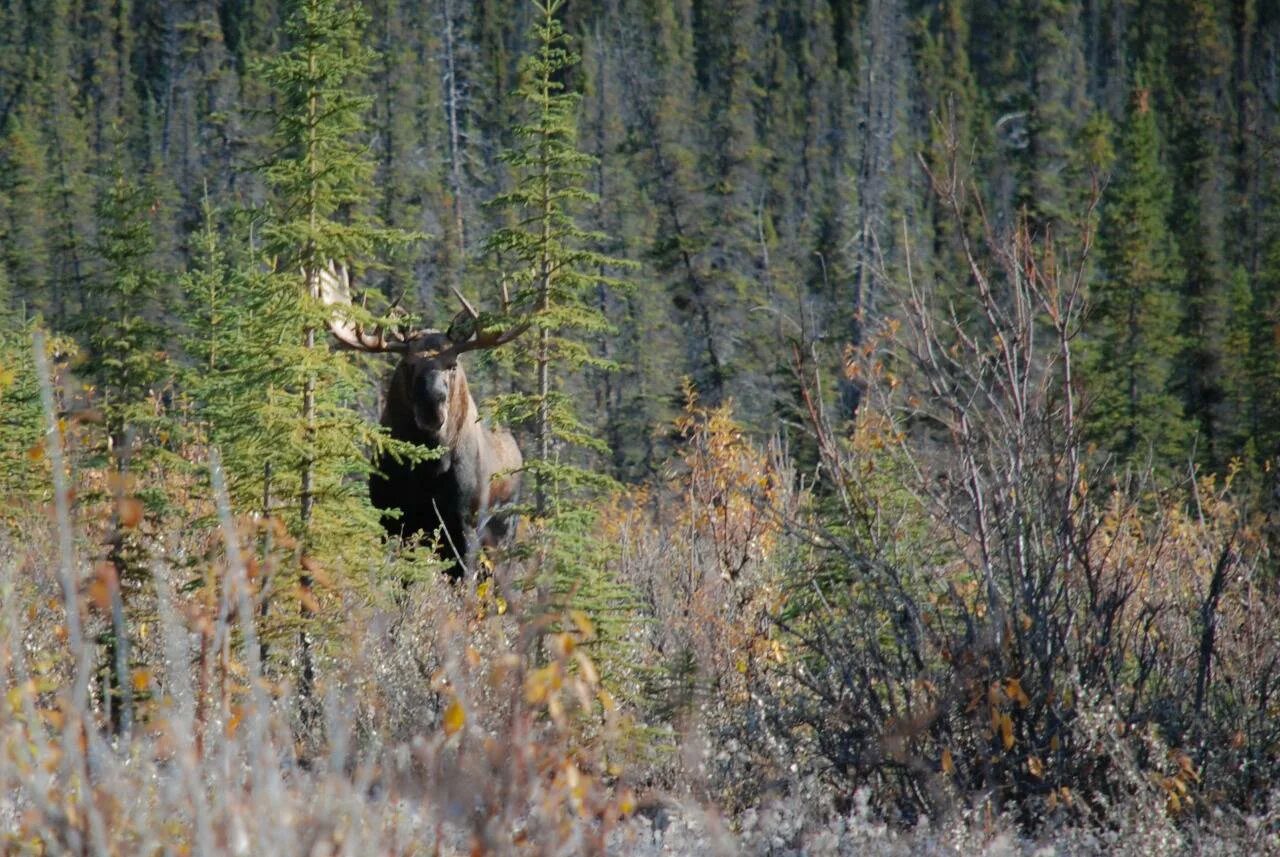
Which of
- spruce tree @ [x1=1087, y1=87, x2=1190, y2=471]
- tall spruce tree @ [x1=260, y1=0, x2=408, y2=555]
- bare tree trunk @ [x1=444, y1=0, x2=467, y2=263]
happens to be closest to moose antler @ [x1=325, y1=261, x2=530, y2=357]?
tall spruce tree @ [x1=260, y1=0, x2=408, y2=555]

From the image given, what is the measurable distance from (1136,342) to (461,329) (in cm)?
2684

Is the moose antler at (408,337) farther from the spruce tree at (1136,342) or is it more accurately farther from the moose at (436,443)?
the spruce tree at (1136,342)

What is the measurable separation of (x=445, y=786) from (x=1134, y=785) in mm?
2876

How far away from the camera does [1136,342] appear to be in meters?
33.0

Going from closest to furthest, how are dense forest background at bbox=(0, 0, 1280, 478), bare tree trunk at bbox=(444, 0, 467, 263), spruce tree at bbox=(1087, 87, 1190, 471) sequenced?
spruce tree at bbox=(1087, 87, 1190, 471)
dense forest background at bbox=(0, 0, 1280, 478)
bare tree trunk at bbox=(444, 0, 467, 263)

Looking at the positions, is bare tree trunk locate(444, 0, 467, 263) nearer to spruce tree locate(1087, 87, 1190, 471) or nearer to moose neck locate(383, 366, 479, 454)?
spruce tree locate(1087, 87, 1190, 471)

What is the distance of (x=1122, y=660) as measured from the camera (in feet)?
16.9

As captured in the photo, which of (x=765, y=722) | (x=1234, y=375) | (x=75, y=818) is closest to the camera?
(x=75, y=818)

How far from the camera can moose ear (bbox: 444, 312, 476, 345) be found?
9664mm

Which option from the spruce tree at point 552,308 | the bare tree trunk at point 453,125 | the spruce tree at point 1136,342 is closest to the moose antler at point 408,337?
the spruce tree at point 552,308

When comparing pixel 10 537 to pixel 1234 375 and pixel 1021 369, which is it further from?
pixel 1234 375

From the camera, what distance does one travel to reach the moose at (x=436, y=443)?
390 inches

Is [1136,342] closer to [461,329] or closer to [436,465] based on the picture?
[436,465]

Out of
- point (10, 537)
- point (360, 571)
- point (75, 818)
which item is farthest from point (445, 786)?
point (10, 537)
